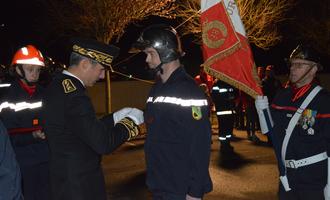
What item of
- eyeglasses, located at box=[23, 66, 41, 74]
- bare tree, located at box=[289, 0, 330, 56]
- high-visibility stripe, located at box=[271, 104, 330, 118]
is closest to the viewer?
high-visibility stripe, located at box=[271, 104, 330, 118]

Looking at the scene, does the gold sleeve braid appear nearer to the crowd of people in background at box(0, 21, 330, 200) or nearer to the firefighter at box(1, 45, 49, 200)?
the crowd of people in background at box(0, 21, 330, 200)

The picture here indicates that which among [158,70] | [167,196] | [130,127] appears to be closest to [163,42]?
[158,70]

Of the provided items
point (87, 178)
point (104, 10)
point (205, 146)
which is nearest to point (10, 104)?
point (87, 178)

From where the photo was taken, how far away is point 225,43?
13.5 feet

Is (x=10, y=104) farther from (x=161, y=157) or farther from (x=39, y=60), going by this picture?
(x=161, y=157)

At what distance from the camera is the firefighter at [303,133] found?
13.4ft

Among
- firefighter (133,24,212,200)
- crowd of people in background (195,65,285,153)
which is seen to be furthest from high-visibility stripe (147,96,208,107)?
crowd of people in background (195,65,285,153)

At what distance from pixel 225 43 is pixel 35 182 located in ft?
8.58

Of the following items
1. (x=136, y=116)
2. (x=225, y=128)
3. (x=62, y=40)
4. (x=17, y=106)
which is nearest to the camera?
(x=136, y=116)

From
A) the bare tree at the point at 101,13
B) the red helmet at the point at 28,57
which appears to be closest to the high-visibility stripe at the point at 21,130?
the red helmet at the point at 28,57

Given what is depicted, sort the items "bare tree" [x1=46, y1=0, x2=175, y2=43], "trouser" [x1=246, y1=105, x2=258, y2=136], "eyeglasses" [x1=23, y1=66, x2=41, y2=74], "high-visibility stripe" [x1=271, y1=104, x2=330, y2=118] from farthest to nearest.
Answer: "bare tree" [x1=46, y1=0, x2=175, y2=43] → "trouser" [x1=246, y1=105, x2=258, y2=136] → "eyeglasses" [x1=23, y1=66, x2=41, y2=74] → "high-visibility stripe" [x1=271, y1=104, x2=330, y2=118]

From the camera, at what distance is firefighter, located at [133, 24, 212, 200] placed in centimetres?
356

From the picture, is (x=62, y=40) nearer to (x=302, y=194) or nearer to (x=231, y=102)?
(x=231, y=102)

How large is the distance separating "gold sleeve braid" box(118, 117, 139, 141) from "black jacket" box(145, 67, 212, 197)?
0.15 m
